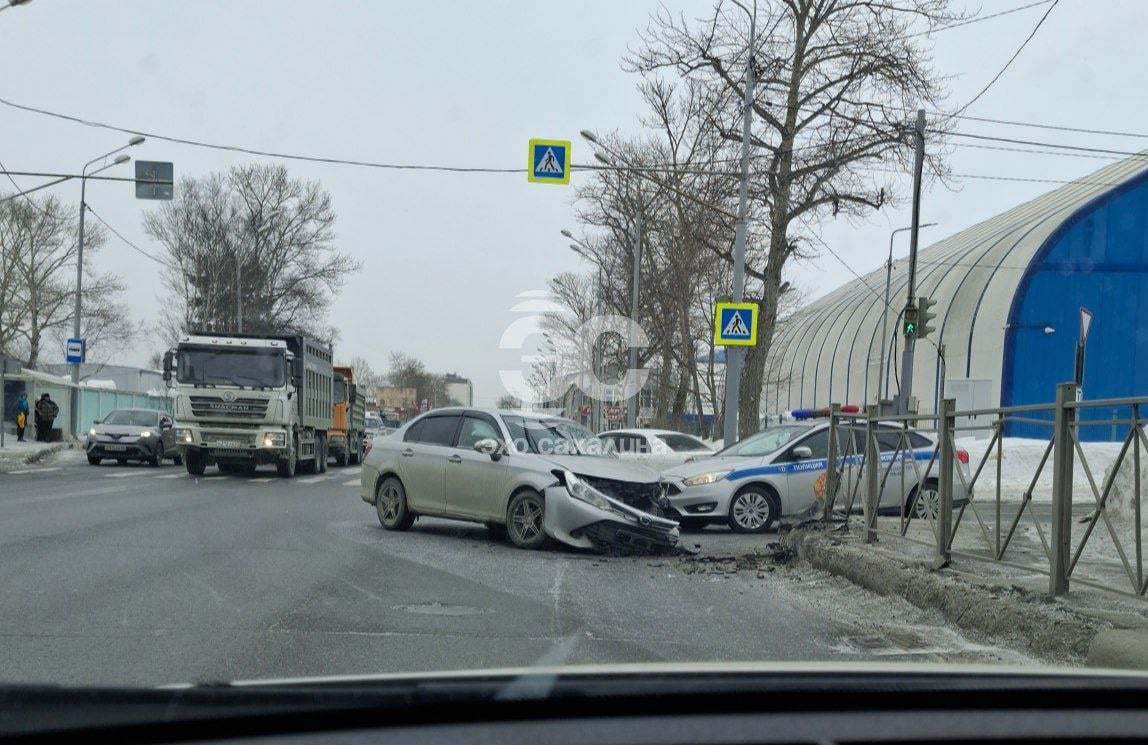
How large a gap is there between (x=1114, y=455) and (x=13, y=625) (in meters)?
6.85

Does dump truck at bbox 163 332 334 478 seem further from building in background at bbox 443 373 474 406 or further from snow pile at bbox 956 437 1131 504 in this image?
building in background at bbox 443 373 474 406

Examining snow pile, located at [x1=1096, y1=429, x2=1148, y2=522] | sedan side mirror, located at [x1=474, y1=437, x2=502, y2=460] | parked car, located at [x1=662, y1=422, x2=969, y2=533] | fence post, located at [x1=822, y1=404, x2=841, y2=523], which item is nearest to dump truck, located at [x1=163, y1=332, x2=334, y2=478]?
parked car, located at [x1=662, y1=422, x2=969, y2=533]

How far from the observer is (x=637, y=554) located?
12266 millimetres

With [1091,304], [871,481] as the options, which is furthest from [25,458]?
[1091,304]

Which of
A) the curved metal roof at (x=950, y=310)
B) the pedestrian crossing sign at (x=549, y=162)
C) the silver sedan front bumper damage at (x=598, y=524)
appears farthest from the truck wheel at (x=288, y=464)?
the curved metal roof at (x=950, y=310)

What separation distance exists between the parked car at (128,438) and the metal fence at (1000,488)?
2230cm

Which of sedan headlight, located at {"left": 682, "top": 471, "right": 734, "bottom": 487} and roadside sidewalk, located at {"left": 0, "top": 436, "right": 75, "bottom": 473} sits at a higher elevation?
sedan headlight, located at {"left": 682, "top": 471, "right": 734, "bottom": 487}

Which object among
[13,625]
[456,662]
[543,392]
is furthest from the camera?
[543,392]

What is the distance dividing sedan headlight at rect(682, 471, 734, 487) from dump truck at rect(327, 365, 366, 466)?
1805cm

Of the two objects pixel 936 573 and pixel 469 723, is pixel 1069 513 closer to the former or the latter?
pixel 936 573

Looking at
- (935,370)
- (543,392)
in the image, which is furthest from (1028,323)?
(543,392)

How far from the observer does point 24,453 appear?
31188 millimetres

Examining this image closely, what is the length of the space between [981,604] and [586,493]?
4.89 metres

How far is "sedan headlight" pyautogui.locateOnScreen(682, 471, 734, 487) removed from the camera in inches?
589
